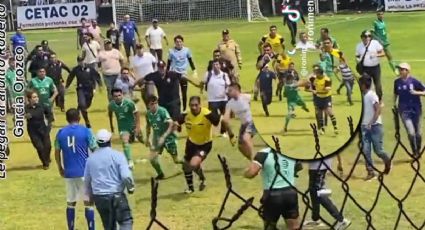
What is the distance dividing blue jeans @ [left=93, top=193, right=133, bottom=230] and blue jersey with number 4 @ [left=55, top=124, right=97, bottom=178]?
146cm

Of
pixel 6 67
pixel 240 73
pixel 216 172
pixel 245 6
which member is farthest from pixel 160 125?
pixel 245 6

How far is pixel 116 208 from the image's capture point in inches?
345

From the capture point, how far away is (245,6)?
45.0 meters

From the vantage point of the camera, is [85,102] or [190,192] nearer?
[190,192]

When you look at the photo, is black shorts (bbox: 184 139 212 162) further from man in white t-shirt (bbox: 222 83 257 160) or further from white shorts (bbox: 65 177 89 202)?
white shorts (bbox: 65 177 89 202)

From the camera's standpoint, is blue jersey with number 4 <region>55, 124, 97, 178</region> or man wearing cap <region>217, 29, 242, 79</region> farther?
man wearing cap <region>217, 29, 242, 79</region>

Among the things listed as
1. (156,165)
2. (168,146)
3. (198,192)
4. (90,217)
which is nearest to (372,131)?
(198,192)

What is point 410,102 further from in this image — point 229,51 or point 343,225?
point 229,51

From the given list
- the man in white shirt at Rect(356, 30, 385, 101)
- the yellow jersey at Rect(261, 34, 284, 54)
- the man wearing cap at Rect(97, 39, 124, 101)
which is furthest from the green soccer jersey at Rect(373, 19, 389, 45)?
Answer: the man wearing cap at Rect(97, 39, 124, 101)

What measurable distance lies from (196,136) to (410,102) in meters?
3.77

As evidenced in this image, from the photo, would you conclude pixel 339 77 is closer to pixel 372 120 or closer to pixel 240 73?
pixel 372 120

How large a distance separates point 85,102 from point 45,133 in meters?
3.16

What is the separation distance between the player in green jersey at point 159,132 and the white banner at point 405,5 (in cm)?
3069

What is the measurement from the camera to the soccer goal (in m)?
44.2
